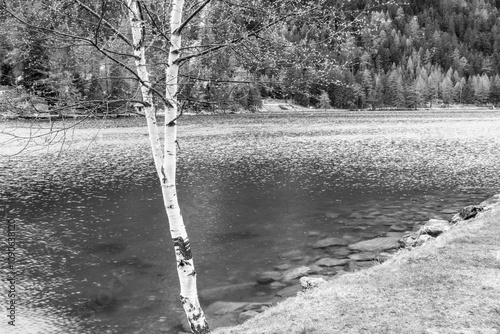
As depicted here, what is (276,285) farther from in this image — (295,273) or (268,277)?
(295,273)

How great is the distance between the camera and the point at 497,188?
3741 cm

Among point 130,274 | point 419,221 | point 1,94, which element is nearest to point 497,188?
point 419,221

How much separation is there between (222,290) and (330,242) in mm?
8621

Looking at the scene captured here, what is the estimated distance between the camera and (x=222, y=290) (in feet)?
61.6

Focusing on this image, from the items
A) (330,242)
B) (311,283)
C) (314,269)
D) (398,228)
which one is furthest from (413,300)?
(398,228)

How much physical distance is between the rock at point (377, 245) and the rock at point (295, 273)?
175 inches

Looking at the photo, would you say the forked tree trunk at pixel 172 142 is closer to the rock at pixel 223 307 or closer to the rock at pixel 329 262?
the rock at pixel 223 307

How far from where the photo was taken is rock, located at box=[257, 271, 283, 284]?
771 inches

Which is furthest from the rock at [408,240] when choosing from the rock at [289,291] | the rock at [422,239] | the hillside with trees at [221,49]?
the hillside with trees at [221,49]

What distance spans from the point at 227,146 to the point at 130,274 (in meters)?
48.6

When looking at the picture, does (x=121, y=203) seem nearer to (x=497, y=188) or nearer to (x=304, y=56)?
(x=304, y=56)

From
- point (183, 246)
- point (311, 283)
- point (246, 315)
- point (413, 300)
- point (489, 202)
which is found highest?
point (183, 246)

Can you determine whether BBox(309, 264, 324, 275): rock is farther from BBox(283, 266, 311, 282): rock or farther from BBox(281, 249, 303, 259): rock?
Answer: BBox(281, 249, 303, 259): rock

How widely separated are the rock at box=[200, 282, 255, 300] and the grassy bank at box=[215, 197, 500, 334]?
19.7 ft
